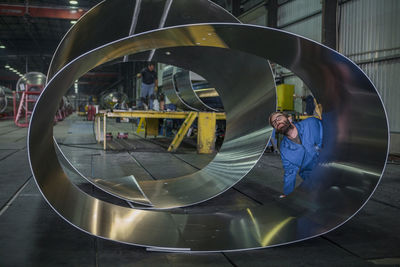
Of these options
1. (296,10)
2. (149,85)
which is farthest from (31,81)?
(296,10)

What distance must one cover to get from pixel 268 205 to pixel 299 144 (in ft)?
2.34

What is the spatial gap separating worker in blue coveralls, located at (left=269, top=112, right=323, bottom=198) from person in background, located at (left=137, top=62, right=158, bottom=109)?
7187 millimetres

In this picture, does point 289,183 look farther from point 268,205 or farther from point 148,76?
point 148,76

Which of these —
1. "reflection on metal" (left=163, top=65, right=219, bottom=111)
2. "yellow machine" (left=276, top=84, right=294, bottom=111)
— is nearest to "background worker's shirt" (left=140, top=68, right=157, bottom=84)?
"reflection on metal" (left=163, top=65, right=219, bottom=111)

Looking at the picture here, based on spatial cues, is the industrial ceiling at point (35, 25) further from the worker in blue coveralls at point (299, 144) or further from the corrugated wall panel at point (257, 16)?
the worker in blue coveralls at point (299, 144)

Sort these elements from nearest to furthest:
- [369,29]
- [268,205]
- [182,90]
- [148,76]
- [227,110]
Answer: [268,205] < [227,110] < [182,90] < [369,29] < [148,76]

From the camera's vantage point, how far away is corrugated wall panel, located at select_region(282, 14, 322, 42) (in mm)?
12334

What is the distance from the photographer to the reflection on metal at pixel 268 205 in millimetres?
2553

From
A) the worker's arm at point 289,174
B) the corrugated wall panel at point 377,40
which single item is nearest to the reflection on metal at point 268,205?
the worker's arm at point 289,174

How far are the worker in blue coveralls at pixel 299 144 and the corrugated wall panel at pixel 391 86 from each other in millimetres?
6691

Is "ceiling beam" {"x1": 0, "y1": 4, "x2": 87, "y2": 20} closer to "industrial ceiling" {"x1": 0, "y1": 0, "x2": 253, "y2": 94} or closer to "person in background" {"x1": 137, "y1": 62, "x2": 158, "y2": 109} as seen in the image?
"industrial ceiling" {"x1": 0, "y1": 0, "x2": 253, "y2": 94}

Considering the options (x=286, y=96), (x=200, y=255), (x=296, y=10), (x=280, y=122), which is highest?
(x=296, y=10)

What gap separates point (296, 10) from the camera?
13461mm

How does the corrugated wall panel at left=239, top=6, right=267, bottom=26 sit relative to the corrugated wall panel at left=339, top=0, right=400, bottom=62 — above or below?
above
